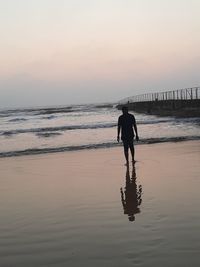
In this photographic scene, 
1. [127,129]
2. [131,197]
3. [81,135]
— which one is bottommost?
[81,135]

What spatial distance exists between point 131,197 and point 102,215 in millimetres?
1367

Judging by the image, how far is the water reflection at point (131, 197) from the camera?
21.4ft

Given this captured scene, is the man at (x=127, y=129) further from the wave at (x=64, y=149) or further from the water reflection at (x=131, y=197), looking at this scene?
the wave at (x=64, y=149)

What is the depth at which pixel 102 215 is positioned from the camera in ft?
20.7

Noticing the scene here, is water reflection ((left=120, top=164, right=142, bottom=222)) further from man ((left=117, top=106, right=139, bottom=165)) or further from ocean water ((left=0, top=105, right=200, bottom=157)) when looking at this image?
ocean water ((left=0, top=105, right=200, bottom=157))

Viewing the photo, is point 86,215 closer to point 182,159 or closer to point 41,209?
point 41,209

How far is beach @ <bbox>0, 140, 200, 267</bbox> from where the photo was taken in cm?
465

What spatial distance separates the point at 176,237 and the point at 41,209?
98.2 inches

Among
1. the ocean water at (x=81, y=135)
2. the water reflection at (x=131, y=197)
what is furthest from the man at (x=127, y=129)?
the ocean water at (x=81, y=135)

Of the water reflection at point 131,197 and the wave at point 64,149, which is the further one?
the wave at point 64,149

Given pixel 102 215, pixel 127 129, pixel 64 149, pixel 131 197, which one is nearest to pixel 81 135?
pixel 64 149

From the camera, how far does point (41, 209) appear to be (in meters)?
6.88

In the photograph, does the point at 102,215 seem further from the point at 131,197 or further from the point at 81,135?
the point at 81,135

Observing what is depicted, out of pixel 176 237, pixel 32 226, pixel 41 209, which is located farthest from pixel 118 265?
pixel 41 209
